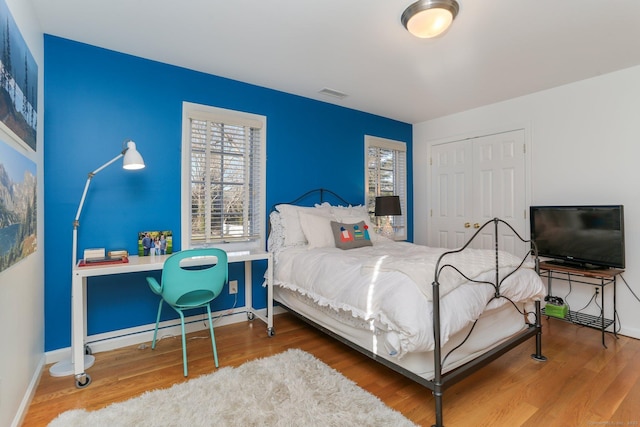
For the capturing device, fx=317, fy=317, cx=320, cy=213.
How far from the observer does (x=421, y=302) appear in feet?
5.67

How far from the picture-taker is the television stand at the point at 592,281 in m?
2.78

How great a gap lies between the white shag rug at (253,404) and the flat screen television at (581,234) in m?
2.52

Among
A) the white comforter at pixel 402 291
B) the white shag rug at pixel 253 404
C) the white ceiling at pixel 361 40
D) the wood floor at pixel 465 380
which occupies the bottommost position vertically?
the wood floor at pixel 465 380

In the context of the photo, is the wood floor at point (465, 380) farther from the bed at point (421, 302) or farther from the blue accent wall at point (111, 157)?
the blue accent wall at point (111, 157)

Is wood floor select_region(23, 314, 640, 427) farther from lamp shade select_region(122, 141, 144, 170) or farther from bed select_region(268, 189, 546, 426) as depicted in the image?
lamp shade select_region(122, 141, 144, 170)

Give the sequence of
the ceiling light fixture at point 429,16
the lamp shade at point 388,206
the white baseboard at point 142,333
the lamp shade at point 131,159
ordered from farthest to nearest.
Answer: the lamp shade at point 388,206 < the white baseboard at point 142,333 < the lamp shade at point 131,159 < the ceiling light fixture at point 429,16

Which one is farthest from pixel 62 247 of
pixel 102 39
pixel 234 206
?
pixel 102 39

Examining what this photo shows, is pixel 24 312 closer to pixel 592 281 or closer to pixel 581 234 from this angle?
pixel 581 234

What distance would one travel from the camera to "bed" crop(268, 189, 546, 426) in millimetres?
1729

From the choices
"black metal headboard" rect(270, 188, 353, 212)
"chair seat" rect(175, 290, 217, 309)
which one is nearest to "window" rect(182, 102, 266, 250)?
"black metal headboard" rect(270, 188, 353, 212)

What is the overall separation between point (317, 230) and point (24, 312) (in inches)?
87.4

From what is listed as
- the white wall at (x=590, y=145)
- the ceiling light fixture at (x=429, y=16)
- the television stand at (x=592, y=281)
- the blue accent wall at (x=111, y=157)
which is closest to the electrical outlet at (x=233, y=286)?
the blue accent wall at (x=111, y=157)

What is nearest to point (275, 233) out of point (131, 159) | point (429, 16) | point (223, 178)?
point (223, 178)

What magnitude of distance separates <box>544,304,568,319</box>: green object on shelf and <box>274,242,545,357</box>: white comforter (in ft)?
3.66
